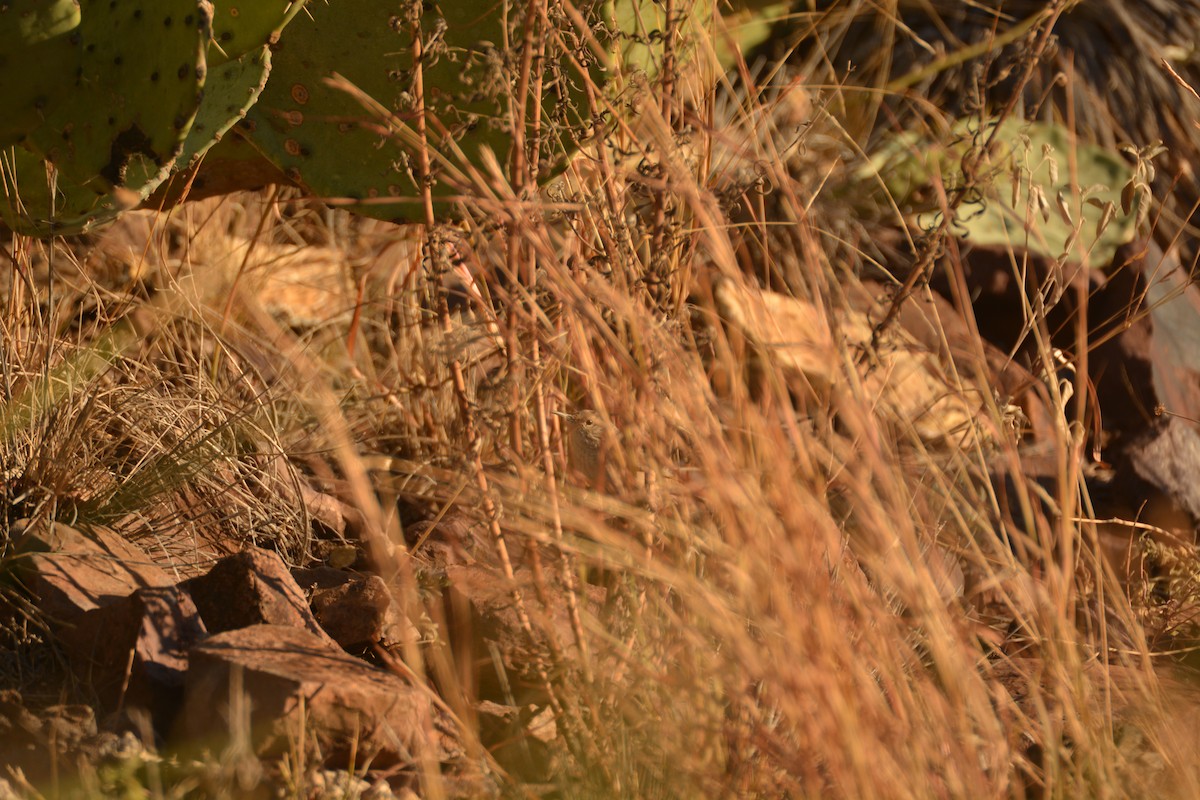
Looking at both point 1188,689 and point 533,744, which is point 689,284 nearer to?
point 533,744

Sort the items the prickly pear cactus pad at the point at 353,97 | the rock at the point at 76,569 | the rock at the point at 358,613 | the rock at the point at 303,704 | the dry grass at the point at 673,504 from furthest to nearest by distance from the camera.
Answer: the prickly pear cactus pad at the point at 353,97 → the rock at the point at 358,613 → the rock at the point at 76,569 → the rock at the point at 303,704 → the dry grass at the point at 673,504

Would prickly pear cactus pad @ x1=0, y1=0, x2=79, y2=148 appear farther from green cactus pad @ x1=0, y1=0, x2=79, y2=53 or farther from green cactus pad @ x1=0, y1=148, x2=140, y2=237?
green cactus pad @ x1=0, y1=148, x2=140, y2=237

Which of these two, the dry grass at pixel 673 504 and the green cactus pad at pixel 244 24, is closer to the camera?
the dry grass at pixel 673 504

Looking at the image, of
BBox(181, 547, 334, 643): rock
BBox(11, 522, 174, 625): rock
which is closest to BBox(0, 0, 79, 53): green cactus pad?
BBox(11, 522, 174, 625): rock

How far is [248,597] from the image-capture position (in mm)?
1525

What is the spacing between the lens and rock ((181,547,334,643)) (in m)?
1.52

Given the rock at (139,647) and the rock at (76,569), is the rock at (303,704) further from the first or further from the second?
the rock at (76,569)

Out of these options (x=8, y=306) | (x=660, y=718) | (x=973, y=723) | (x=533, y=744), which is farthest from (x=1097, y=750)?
(x=8, y=306)

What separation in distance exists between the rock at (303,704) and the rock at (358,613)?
0.78 ft

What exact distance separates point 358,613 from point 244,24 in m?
0.81

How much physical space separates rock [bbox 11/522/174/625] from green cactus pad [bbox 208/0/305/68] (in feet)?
2.23

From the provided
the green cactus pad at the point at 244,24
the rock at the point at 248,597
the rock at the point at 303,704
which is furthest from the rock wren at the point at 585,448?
the green cactus pad at the point at 244,24

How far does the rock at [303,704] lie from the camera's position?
1.25 meters

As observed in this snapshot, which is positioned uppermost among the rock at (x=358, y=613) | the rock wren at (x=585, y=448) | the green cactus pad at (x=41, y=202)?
the green cactus pad at (x=41, y=202)
